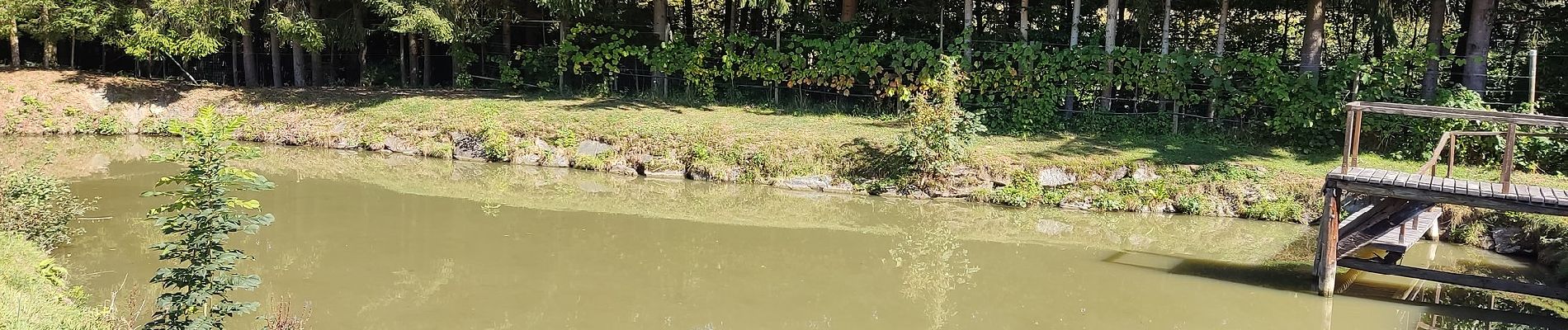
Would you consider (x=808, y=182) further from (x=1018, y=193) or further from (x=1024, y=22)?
(x=1024, y=22)

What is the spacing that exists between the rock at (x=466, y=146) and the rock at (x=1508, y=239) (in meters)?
14.7

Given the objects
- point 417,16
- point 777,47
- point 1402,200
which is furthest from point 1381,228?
point 417,16

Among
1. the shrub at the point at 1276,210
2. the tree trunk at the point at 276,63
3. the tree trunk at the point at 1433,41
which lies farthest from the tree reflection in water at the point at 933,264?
the tree trunk at the point at 276,63

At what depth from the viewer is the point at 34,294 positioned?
8.49 m

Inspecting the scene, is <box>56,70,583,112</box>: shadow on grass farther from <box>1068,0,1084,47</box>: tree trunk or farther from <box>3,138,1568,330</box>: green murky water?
<box>1068,0,1084,47</box>: tree trunk

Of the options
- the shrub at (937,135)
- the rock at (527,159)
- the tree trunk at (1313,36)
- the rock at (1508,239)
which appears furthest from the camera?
the rock at (527,159)

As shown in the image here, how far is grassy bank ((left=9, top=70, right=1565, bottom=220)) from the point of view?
15211 millimetres

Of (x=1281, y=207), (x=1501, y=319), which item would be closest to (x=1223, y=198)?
(x=1281, y=207)

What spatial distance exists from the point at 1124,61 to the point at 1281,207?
417 centimetres

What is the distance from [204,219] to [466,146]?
41.5ft

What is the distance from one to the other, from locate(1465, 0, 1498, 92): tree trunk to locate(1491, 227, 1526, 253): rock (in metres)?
3.66

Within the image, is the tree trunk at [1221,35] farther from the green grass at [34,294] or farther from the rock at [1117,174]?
the green grass at [34,294]

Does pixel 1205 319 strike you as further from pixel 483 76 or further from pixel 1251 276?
pixel 483 76

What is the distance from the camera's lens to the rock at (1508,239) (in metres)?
12.9
